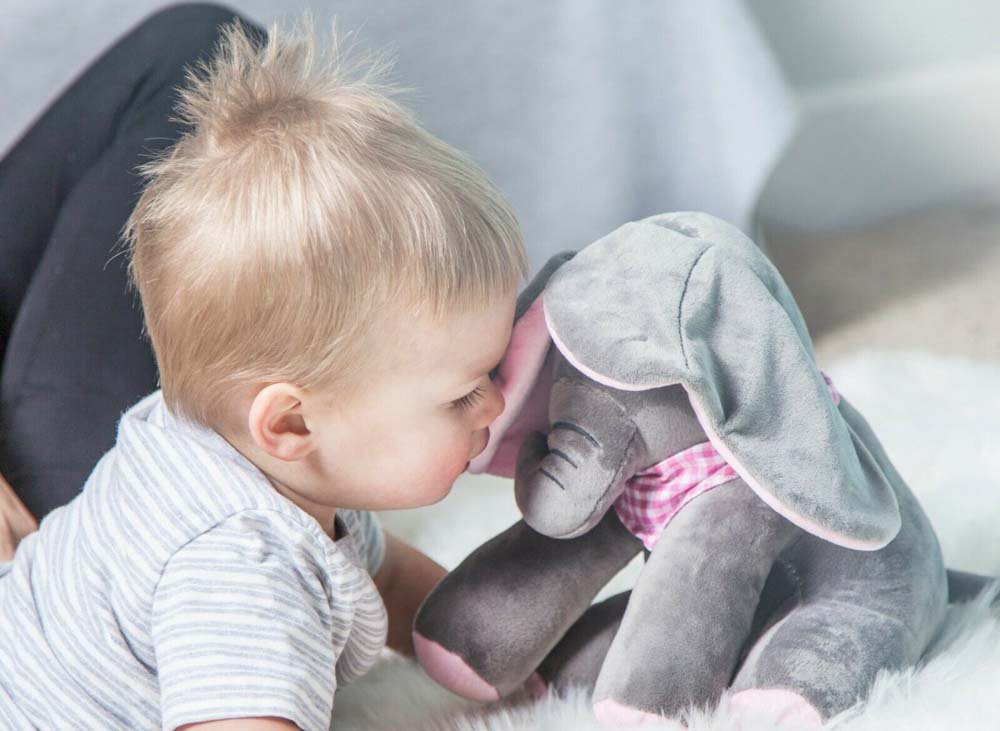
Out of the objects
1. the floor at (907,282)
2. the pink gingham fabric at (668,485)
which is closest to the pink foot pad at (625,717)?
the pink gingham fabric at (668,485)

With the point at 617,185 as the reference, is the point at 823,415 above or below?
above

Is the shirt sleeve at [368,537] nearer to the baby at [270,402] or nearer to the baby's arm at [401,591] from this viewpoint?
the baby's arm at [401,591]

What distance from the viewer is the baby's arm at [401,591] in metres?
1.00

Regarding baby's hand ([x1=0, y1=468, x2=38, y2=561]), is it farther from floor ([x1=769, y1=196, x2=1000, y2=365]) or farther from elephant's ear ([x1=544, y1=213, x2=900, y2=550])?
floor ([x1=769, y1=196, x2=1000, y2=365])

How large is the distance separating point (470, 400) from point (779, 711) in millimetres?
271

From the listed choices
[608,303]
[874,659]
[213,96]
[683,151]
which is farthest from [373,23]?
[874,659]

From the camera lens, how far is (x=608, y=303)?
73 cm

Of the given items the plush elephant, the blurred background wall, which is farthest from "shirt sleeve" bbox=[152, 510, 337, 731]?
the blurred background wall

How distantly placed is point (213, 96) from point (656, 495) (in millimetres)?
385


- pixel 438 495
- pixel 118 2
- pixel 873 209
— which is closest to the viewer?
pixel 438 495

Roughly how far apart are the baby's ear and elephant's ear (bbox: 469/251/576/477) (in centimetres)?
13

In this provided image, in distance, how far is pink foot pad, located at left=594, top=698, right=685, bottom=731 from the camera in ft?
2.38

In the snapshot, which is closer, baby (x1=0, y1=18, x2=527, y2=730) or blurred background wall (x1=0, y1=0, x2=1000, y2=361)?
baby (x1=0, y1=18, x2=527, y2=730)

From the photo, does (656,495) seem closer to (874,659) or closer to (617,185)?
(874,659)
